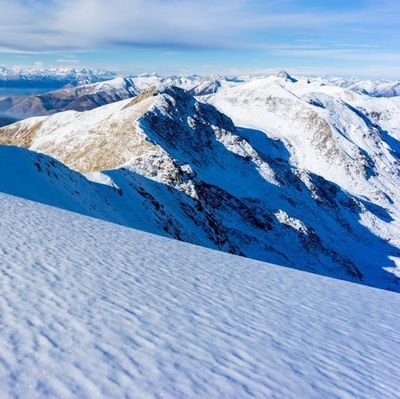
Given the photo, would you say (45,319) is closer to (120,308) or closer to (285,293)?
(120,308)

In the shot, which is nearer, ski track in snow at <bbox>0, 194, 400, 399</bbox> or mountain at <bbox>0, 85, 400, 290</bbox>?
ski track in snow at <bbox>0, 194, 400, 399</bbox>

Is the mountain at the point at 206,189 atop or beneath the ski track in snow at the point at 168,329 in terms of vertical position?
beneath

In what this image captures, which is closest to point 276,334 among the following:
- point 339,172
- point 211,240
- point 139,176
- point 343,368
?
point 343,368

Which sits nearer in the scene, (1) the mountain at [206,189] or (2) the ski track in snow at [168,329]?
(2) the ski track in snow at [168,329]

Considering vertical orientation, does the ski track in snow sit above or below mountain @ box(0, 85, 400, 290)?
above

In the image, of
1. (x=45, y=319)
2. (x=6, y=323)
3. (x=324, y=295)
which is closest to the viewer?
(x=6, y=323)
